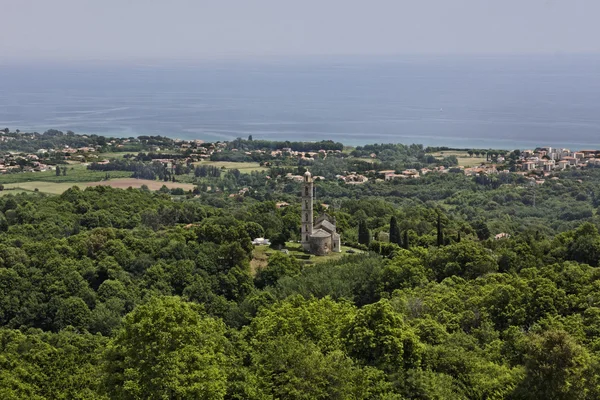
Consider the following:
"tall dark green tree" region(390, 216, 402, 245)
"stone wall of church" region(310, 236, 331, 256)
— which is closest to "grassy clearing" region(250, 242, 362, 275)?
"stone wall of church" region(310, 236, 331, 256)

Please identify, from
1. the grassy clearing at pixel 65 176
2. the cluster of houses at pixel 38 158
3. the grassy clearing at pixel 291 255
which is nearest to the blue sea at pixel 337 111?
the cluster of houses at pixel 38 158

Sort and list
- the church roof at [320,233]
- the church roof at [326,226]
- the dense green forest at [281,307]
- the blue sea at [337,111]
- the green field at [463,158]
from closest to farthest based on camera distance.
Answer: the dense green forest at [281,307] < the church roof at [320,233] < the church roof at [326,226] < the green field at [463,158] < the blue sea at [337,111]

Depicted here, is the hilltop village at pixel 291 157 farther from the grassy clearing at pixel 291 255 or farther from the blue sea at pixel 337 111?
the grassy clearing at pixel 291 255

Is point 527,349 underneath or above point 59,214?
above

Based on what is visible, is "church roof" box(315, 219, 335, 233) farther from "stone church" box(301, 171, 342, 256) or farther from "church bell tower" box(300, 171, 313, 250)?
"church bell tower" box(300, 171, 313, 250)

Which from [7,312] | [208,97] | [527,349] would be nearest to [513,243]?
[527,349]

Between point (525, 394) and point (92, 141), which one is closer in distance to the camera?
point (525, 394)

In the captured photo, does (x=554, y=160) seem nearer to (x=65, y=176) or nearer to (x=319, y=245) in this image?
(x=65, y=176)

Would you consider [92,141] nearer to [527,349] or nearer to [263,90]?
[527,349]

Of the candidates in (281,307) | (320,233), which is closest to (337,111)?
(320,233)
